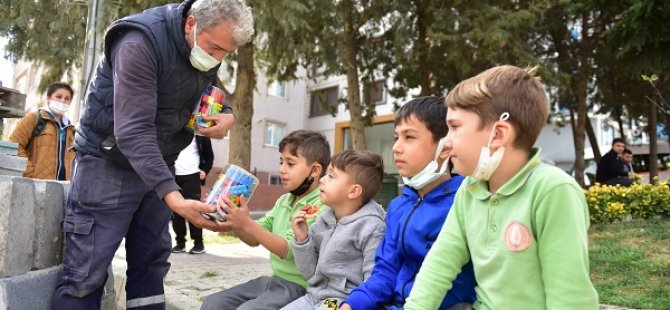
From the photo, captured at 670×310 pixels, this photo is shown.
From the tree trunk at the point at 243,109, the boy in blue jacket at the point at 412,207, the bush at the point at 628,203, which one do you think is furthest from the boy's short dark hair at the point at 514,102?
the tree trunk at the point at 243,109

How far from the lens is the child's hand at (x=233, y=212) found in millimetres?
2369

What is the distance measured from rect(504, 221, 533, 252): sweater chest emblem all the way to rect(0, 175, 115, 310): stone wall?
85.2 inches

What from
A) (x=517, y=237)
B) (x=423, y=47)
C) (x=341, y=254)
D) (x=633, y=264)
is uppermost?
(x=423, y=47)

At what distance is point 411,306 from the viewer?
6.27 ft

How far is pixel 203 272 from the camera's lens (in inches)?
209

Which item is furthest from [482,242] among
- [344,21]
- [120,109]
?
[344,21]

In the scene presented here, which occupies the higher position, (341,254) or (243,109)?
(243,109)

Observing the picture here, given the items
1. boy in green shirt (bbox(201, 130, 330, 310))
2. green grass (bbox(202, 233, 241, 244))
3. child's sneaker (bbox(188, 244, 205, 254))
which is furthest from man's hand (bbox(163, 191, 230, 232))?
green grass (bbox(202, 233, 241, 244))

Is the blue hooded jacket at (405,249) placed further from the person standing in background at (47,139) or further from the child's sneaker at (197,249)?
the child's sneaker at (197,249)

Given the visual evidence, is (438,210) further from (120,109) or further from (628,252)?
(628,252)

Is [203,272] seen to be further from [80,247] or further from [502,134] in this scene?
[502,134]

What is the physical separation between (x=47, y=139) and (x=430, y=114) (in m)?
4.08

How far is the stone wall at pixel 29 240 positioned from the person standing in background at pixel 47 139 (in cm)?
241

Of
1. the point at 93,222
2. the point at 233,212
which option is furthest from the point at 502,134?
the point at 93,222
